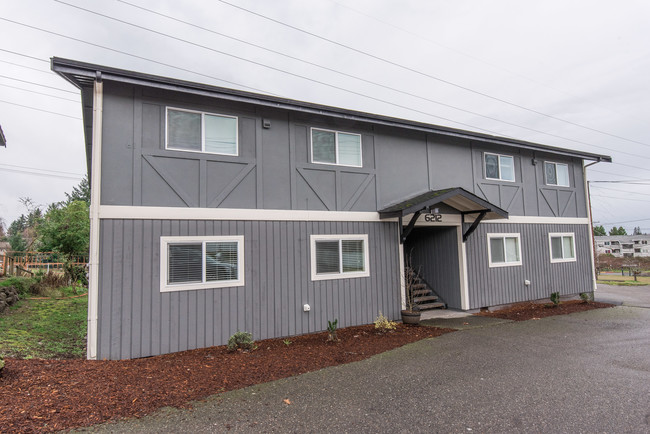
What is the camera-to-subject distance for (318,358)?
5.96 meters

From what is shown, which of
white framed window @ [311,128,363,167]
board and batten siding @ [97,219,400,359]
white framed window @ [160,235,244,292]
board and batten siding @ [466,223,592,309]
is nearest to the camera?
board and batten siding @ [97,219,400,359]

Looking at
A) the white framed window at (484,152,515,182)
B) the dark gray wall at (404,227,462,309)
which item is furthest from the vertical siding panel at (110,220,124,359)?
the white framed window at (484,152,515,182)

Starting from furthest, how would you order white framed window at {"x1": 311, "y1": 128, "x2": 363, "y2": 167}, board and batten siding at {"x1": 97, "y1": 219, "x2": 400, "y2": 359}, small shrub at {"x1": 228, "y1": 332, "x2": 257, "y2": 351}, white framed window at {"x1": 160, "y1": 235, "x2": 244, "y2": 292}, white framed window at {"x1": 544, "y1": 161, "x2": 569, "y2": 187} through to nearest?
white framed window at {"x1": 544, "y1": 161, "x2": 569, "y2": 187}
white framed window at {"x1": 311, "y1": 128, "x2": 363, "y2": 167}
white framed window at {"x1": 160, "y1": 235, "x2": 244, "y2": 292}
small shrub at {"x1": 228, "y1": 332, "x2": 257, "y2": 351}
board and batten siding at {"x1": 97, "y1": 219, "x2": 400, "y2": 359}

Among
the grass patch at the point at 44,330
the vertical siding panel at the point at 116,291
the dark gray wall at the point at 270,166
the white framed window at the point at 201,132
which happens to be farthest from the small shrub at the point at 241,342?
the white framed window at the point at 201,132

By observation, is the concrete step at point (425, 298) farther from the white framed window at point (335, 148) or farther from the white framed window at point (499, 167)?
the white framed window at point (335, 148)

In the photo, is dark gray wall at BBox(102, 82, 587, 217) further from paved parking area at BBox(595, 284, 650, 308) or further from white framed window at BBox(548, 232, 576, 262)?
paved parking area at BBox(595, 284, 650, 308)

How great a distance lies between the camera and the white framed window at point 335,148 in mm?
8266

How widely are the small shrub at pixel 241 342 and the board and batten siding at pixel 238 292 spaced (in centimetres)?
44

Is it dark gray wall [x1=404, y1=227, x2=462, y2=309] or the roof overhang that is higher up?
the roof overhang

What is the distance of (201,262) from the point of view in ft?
21.9

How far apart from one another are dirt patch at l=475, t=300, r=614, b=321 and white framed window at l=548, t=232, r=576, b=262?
1.56 metres

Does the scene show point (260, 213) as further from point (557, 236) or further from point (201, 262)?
point (557, 236)

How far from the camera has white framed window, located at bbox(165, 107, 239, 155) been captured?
268 inches

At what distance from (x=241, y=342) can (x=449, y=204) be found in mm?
6917
